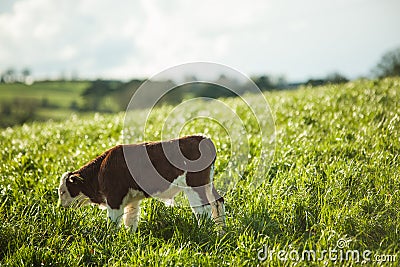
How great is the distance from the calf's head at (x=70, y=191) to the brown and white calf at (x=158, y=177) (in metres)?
0.46

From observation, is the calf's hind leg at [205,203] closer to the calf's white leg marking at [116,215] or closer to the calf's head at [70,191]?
the calf's white leg marking at [116,215]

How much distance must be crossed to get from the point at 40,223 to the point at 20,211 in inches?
35.5

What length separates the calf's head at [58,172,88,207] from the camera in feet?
20.2

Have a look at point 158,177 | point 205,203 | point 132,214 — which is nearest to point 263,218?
point 205,203

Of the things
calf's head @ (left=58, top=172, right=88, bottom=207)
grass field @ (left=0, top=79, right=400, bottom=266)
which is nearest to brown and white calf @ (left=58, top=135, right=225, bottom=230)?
grass field @ (left=0, top=79, right=400, bottom=266)

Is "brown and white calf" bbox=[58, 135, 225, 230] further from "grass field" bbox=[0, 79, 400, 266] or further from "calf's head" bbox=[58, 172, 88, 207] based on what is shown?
"calf's head" bbox=[58, 172, 88, 207]

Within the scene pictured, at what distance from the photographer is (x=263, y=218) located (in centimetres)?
554

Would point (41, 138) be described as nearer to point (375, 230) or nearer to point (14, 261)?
point (14, 261)

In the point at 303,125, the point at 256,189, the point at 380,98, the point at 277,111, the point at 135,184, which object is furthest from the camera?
the point at 277,111

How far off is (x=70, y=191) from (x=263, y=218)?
2.95 metres

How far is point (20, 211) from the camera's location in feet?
21.8

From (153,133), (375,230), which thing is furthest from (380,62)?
(375,230)

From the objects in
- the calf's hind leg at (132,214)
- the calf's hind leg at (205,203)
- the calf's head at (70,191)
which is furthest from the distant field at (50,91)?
the calf's hind leg at (205,203)

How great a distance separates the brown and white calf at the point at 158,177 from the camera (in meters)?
5.63
